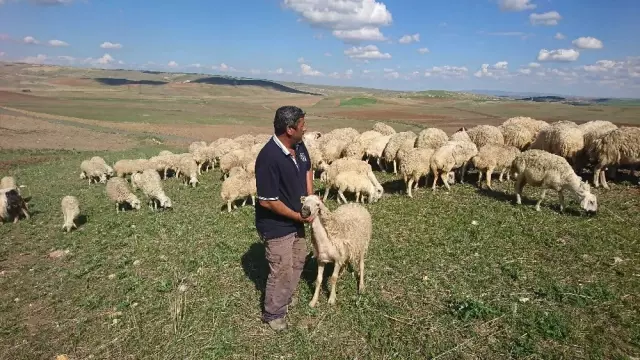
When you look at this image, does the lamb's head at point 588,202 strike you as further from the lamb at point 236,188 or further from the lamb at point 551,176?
the lamb at point 236,188

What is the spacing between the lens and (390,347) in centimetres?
574

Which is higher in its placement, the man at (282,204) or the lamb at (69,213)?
the man at (282,204)

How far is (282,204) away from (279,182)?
1.09 ft

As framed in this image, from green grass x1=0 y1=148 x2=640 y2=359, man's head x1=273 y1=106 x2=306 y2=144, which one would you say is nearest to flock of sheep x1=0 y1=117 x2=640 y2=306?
green grass x1=0 y1=148 x2=640 y2=359

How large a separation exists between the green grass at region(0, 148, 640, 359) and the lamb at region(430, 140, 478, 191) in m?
1.47

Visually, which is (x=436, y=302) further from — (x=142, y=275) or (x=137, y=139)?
(x=137, y=139)

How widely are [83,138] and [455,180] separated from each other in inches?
1330

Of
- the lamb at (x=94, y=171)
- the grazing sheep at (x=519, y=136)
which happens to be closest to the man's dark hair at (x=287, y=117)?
the grazing sheep at (x=519, y=136)

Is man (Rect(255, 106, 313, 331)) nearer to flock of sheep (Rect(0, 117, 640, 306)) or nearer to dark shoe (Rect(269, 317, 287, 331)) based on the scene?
dark shoe (Rect(269, 317, 287, 331))

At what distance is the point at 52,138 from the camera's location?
3406 cm

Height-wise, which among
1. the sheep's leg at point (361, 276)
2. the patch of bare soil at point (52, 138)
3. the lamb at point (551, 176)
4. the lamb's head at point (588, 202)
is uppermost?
the lamb at point (551, 176)

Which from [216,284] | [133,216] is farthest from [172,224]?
[216,284]

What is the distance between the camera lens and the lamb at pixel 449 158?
12.9 metres

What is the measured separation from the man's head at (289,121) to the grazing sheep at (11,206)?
39.4 feet
